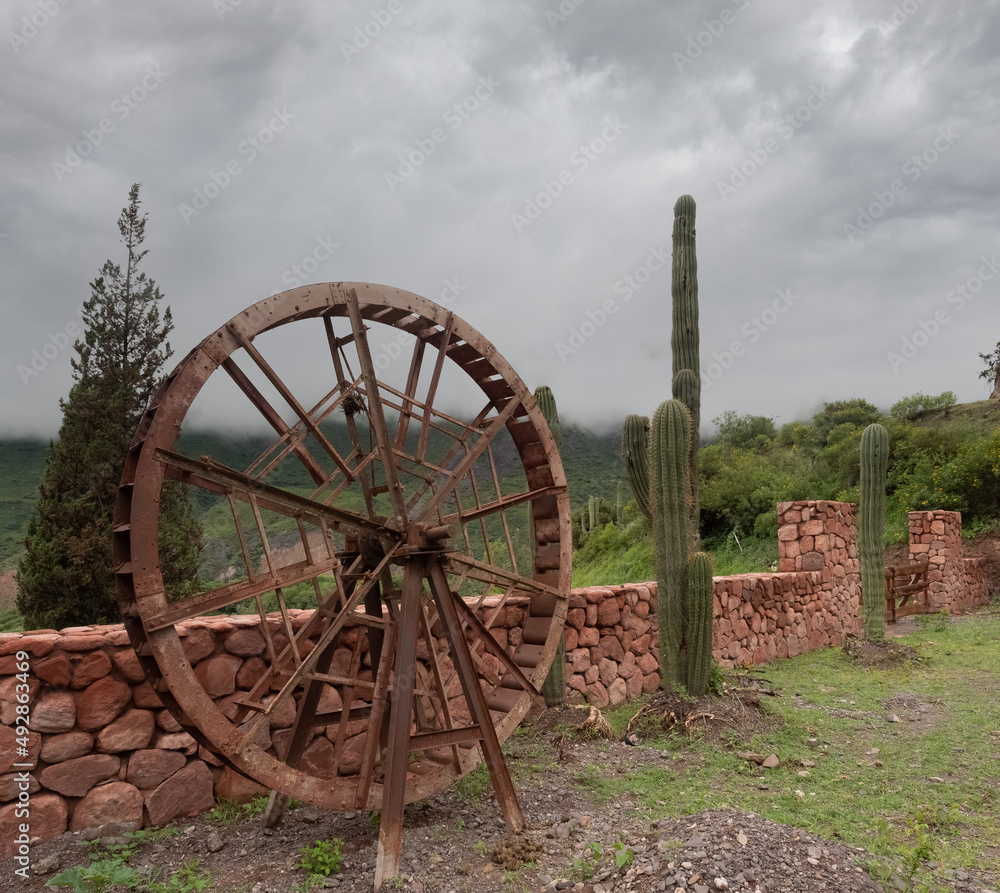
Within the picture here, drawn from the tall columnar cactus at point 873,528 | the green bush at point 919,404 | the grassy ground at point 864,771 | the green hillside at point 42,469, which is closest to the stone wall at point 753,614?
the grassy ground at point 864,771

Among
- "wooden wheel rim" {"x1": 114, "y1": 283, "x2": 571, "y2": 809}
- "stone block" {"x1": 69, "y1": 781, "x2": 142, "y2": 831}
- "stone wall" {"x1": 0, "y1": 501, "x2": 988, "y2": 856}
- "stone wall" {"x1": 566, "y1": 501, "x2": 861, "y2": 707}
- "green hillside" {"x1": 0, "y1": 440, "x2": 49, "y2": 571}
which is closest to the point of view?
"wooden wheel rim" {"x1": 114, "y1": 283, "x2": 571, "y2": 809}

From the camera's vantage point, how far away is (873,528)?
10.4m

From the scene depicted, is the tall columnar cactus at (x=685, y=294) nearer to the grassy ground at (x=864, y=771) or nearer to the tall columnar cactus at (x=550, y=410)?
the tall columnar cactus at (x=550, y=410)

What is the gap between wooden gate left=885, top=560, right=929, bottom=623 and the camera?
44.1 ft

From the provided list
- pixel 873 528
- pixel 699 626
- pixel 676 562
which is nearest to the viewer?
pixel 699 626

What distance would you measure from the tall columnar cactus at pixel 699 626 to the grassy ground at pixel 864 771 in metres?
0.62

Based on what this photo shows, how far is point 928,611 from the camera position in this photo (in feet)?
48.6

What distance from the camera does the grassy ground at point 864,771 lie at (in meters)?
3.93

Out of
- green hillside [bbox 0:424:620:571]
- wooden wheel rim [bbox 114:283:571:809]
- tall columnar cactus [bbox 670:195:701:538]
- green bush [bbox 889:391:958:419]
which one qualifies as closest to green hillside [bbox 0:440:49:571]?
green hillside [bbox 0:424:620:571]

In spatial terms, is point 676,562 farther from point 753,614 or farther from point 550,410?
point 753,614

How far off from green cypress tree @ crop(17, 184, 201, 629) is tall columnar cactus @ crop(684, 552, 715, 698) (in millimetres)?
6240

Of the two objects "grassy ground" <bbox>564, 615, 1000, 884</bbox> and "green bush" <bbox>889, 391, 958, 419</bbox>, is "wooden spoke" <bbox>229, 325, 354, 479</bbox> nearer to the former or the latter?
"grassy ground" <bbox>564, 615, 1000, 884</bbox>

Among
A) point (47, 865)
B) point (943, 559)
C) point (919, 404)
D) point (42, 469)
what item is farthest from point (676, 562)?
point (919, 404)

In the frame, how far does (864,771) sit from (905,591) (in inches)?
401
